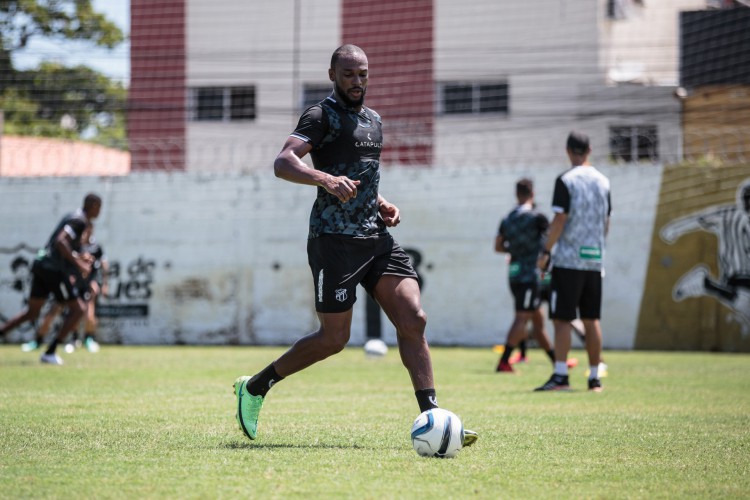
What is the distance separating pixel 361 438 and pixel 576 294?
13.7ft

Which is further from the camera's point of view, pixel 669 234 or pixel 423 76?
pixel 423 76

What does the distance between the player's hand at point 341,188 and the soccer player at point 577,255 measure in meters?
4.69

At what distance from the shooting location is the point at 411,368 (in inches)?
250

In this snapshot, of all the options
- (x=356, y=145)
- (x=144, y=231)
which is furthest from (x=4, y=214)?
(x=356, y=145)

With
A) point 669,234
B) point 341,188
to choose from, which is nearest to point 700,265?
point 669,234

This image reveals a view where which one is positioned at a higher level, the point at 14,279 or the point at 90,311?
the point at 14,279

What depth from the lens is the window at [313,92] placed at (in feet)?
88.9

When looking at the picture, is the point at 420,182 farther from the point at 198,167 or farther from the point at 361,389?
the point at 361,389

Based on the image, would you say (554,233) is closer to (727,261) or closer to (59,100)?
(727,261)

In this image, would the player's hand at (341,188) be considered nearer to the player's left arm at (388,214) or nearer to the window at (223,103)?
the player's left arm at (388,214)

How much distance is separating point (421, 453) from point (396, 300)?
0.95m

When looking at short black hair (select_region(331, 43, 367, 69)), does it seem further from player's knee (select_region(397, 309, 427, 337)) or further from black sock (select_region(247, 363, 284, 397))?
black sock (select_region(247, 363, 284, 397))

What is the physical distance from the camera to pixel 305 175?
19.6 ft

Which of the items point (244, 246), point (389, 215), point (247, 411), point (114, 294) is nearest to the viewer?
point (247, 411)
